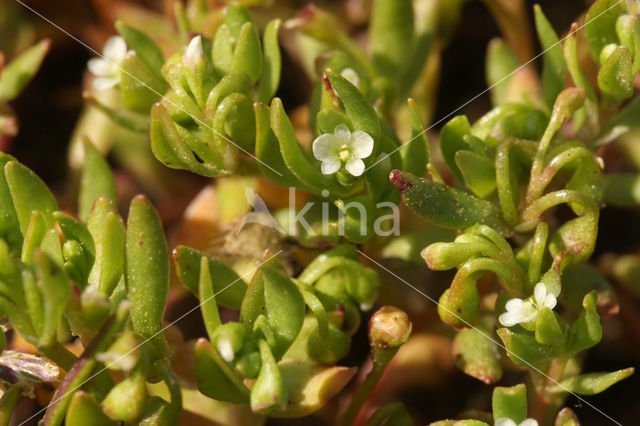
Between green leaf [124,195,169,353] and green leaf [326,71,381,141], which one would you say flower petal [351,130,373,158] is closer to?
green leaf [326,71,381,141]

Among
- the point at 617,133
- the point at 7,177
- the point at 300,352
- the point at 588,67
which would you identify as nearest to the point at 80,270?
the point at 7,177

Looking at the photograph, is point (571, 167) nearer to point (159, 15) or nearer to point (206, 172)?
point (206, 172)

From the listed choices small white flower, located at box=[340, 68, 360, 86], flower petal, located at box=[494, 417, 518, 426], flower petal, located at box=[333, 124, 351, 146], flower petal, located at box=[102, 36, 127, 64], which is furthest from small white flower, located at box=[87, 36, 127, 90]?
flower petal, located at box=[494, 417, 518, 426]

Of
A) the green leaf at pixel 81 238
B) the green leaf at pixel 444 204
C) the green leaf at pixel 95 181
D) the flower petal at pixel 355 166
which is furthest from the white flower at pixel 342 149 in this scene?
the green leaf at pixel 95 181

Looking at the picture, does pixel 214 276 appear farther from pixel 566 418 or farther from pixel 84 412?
pixel 566 418

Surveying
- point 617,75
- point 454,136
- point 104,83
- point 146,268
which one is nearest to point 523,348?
point 454,136
